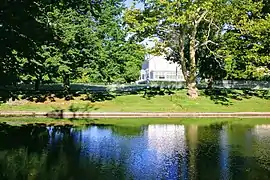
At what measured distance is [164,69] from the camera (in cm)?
6931

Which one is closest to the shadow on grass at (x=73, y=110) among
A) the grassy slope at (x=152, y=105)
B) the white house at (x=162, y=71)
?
the grassy slope at (x=152, y=105)

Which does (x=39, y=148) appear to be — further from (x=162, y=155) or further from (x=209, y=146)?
(x=209, y=146)

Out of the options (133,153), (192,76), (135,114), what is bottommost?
(133,153)

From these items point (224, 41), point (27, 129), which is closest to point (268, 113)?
point (224, 41)

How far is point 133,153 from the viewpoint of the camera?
1639 centimetres

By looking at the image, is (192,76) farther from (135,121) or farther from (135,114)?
(135,121)

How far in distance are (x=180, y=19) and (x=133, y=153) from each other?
1856 cm

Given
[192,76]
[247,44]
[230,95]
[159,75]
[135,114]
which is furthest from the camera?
[159,75]

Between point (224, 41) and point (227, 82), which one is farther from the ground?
point (224, 41)

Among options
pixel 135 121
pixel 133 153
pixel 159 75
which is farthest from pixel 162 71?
pixel 133 153

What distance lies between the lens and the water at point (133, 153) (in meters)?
12.9

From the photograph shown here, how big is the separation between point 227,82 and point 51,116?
2865cm

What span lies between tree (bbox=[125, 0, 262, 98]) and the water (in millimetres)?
12322

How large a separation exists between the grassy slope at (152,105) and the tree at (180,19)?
2.33 m
